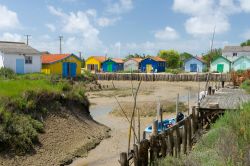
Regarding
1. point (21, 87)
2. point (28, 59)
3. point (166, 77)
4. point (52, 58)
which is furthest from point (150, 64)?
point (21, 87)

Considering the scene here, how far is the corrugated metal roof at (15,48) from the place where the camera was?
40478 mm

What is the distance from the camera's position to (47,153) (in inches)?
600

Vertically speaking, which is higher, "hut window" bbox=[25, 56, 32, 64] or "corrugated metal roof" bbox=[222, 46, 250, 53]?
"corrugated metal roof" bbox=[222, 46, 250, 53]

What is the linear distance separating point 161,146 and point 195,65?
193 feet

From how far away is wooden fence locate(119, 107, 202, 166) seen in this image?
9.66 m

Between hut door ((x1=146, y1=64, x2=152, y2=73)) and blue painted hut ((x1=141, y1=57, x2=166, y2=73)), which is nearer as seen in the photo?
hut door ((x1=146, y1=64, x2=152, y2=73))

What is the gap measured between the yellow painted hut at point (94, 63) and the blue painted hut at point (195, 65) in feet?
56.8

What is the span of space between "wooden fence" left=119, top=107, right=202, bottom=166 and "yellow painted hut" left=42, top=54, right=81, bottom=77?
36279 millimetres

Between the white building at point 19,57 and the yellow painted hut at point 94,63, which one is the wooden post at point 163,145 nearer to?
the white building at point 19,57

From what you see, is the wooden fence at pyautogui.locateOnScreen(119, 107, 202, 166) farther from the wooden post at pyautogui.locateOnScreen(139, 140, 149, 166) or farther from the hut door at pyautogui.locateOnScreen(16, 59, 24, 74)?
the hut door at pyautogui.locateOnScreen(16, 59, 24, 74)

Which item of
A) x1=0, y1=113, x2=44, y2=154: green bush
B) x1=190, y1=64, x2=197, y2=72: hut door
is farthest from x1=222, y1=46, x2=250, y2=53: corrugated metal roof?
x1=0, y1=113, x2=44, y2=154: green bush

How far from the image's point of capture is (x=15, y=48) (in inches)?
1658

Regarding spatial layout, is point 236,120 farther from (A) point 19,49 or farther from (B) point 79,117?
(A) point 19,49

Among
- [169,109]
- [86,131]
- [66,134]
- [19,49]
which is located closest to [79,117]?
[86,131]
